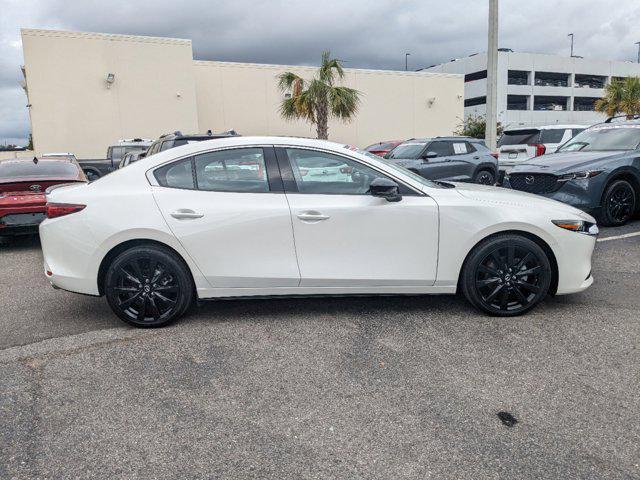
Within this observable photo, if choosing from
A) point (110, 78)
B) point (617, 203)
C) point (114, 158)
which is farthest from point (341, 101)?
point (617, 203)

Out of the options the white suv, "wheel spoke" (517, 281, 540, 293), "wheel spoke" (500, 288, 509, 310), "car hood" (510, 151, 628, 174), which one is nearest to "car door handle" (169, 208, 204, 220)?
"wheel spoke" (500, 288, 509, 310)

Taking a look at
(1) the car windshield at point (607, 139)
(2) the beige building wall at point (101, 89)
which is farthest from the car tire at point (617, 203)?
(2) the beige building wall at point (101, 89)

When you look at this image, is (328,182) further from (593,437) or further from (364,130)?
(364,130)

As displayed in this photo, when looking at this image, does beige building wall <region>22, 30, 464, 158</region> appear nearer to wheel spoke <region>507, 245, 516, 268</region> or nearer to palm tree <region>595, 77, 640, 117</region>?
palm tree <region>595, 77, 640, 117</region>

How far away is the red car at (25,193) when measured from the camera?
305 inches

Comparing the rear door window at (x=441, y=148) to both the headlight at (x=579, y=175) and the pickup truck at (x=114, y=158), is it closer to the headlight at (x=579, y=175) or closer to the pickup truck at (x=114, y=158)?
the headlight at (x=579, y=175)

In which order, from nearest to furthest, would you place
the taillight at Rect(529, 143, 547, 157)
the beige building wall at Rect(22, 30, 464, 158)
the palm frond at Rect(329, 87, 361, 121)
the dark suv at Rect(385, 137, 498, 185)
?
the dark suv at Rect(385, 137, 498, 185) < the taillight at Rect(529, 143, 547, 157) < the palm frond at Rect(329, 87, 361, 121) < the beige building wall at Rect(22, 30, 464, 158)

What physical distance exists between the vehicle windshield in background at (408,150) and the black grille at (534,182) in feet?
15.2

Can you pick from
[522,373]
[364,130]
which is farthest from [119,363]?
[364,130]

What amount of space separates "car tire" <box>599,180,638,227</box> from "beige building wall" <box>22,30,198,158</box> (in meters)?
22.6

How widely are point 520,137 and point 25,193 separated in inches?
462

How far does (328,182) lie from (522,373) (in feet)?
6.57

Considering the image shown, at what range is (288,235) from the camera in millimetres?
4238

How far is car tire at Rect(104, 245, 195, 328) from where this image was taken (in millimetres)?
4215
